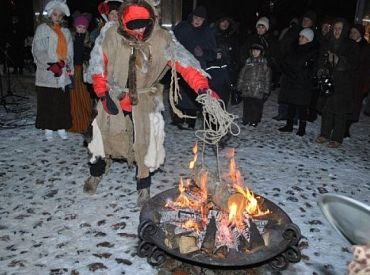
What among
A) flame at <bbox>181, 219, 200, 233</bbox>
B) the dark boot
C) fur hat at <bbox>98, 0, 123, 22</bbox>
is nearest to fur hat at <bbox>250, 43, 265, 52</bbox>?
the dark boot

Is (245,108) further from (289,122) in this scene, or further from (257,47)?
(257,47)

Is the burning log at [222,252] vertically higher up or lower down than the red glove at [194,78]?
lower down

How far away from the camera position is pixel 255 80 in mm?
7762

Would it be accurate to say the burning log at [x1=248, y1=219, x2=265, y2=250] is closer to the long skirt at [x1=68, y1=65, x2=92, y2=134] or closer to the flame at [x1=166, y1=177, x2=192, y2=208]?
the flame at [x1=166, y1=177, x2=192, y2=208]

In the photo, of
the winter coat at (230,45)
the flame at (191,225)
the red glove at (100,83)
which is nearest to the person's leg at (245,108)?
the winter coat at (230,45)

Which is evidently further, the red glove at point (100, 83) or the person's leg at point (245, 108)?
the person's leg at point (245, 108)

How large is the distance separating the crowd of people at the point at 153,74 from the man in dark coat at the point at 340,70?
0.02 metres

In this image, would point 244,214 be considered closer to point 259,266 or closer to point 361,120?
point 259,266

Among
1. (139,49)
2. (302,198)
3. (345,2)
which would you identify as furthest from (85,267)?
(345,2)

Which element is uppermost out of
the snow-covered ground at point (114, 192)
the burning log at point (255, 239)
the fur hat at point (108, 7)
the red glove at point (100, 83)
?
the fur hat at point (108, 7)

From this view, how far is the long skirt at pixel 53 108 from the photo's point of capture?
6266 mm

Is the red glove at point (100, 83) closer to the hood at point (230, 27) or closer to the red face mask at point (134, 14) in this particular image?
the red face mask at point (134, 14)

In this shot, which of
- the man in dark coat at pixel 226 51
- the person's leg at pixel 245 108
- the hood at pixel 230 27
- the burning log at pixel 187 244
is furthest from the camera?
Result: the hood at pixel 230 27

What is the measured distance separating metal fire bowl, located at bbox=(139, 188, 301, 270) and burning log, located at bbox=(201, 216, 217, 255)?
0.20 ft
